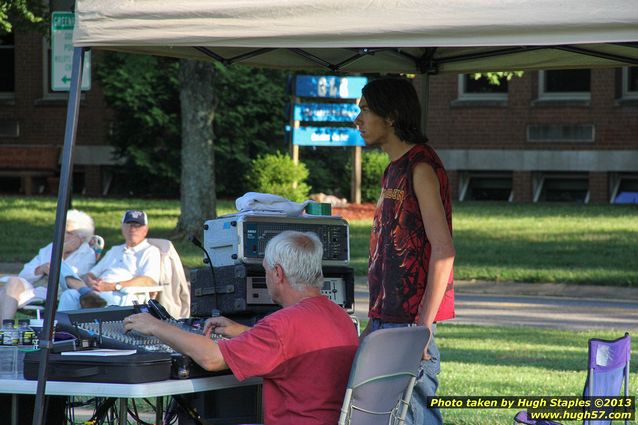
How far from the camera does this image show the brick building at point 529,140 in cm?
2670

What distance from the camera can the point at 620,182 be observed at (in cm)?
2688

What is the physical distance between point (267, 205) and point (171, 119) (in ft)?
67.1

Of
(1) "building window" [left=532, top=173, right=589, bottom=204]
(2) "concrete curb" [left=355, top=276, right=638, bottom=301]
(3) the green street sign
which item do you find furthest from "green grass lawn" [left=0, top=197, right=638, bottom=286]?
(3) the green street sign

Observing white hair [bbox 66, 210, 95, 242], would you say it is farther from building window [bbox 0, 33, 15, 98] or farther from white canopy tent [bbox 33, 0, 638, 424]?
building window [bbox 0, 33, 15, 98]

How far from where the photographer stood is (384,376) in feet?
14.6

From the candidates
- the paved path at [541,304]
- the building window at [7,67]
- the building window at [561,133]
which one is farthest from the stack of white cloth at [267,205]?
the building window at [7,67]

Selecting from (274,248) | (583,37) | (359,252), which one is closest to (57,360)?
(274,248)

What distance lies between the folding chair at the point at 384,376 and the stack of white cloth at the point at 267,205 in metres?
1.59

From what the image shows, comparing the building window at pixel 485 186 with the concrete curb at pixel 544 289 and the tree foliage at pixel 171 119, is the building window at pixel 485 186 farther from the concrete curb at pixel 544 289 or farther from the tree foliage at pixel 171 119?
the concrete curb at pixel 544 289

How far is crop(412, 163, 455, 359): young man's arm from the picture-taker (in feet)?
16.0

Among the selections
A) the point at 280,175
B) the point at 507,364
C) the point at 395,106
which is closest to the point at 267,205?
the point at 395,106

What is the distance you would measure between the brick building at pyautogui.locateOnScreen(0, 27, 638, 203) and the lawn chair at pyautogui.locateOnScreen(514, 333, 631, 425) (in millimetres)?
21808

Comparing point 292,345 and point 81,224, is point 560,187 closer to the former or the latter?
point 81,224

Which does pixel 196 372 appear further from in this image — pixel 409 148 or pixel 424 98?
pixel 424 98
